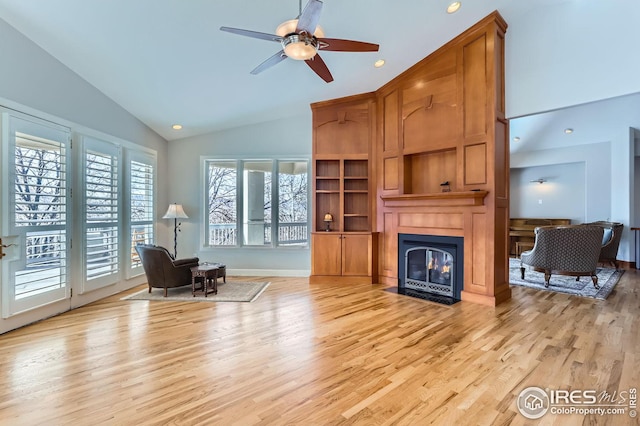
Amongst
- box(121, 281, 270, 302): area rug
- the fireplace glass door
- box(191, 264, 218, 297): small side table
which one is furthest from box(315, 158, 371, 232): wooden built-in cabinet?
box(191, 264, 218, 297): small side table

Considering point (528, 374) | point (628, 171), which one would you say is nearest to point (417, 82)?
point (528, 374)

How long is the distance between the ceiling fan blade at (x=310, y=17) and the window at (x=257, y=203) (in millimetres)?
3787

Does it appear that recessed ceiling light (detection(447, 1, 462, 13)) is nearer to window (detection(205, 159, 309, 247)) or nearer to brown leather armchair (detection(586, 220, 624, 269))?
window (detection(205, 159, 309, 247))

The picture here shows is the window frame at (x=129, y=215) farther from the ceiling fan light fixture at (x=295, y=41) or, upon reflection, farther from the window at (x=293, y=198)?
the ceiling fan light fixture at (x=295, y=41)

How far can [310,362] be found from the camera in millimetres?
2629

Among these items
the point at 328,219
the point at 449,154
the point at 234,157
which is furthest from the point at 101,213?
→ the point at 449,154

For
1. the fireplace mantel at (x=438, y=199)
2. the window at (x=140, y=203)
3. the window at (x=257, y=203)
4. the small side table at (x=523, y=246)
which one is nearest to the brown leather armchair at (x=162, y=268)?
the window at (x=140, y=203)

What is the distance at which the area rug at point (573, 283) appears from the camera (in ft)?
15.9

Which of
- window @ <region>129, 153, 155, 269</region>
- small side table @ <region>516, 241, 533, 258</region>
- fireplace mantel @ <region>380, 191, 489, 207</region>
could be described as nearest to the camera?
fireplace mantel @ <region>380, 191, 489, 207</region>

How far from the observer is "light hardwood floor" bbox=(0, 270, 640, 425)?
1984 millimetres

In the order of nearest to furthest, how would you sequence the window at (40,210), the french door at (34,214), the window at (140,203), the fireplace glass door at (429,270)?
the french door at (34,214) → the window at (40,210) → the fireplace glass door at (429,270) → the window at (140,203)

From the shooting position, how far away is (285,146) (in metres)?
6.35

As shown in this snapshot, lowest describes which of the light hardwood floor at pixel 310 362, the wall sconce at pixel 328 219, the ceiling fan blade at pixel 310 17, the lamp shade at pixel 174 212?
the light hardwood floor at pixel 310 362

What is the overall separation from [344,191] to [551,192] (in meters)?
6.66
